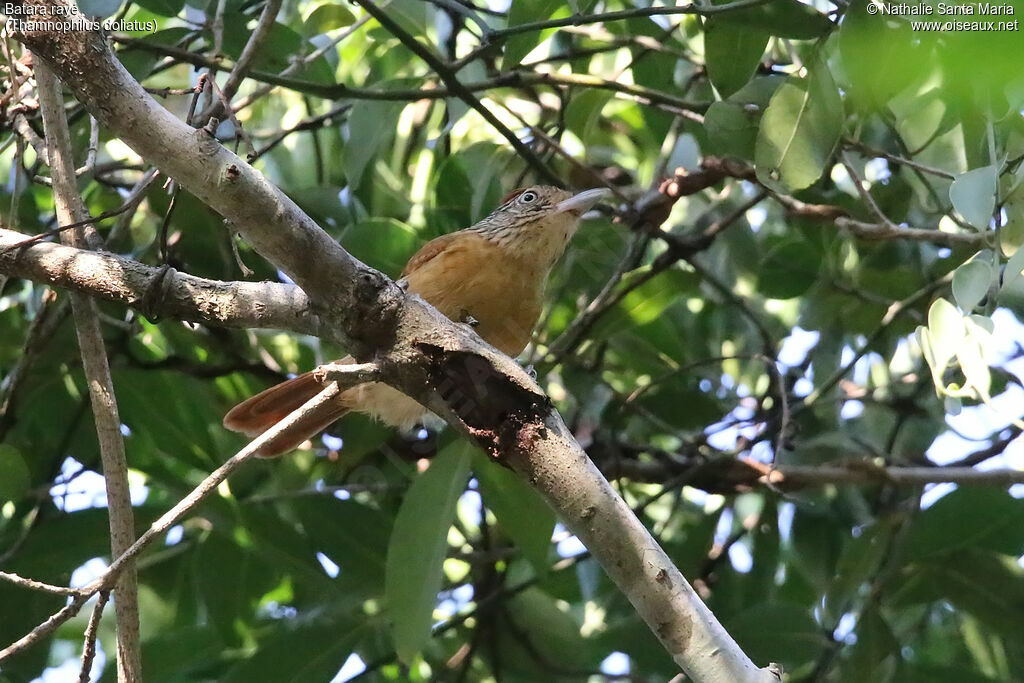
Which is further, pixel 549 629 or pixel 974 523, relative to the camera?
pixel 549 629

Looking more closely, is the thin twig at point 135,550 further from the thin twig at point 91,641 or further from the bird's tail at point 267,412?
the bird's tail at point 267,412

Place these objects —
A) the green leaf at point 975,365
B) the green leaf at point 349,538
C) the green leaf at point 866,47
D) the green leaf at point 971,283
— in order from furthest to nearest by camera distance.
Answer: the green leaf at point 349,538, the green leaf at point 866,47, the green leaf at point 971,283, the green leaf at point 975,365

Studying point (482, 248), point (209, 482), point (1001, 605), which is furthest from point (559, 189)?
point (209, 482)

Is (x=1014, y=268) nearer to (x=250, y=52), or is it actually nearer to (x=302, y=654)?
(x=250, y=52)

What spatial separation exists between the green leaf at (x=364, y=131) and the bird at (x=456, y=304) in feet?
1.14

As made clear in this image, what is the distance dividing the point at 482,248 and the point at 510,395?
1732 mm

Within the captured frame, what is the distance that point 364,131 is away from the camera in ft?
11.2

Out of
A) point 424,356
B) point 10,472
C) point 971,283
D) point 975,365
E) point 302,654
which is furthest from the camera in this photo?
point 302,654

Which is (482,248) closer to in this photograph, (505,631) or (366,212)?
(366,212)

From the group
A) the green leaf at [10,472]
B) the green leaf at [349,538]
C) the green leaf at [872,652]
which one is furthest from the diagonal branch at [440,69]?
the green leaf at [872,652]

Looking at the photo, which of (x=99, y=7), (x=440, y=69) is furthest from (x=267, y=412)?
(x=99, y=7)

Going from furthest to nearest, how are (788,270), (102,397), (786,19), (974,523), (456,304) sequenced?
1. (788,270)
2. (456,304)
3. (974,523)
4. (786,19)
5. (102,397)

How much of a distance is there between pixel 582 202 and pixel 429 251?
1.93ft

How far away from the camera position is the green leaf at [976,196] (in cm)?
190
